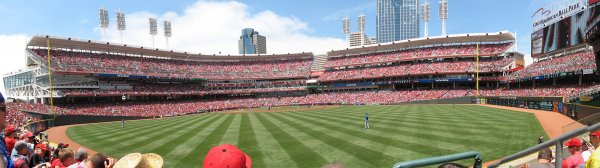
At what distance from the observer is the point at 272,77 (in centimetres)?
6900

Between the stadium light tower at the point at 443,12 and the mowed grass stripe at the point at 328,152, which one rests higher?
the stadium light tower at the point at 443,12

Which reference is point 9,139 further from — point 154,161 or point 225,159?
point 225,159

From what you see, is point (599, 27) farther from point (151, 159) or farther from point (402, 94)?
point (402, 94)

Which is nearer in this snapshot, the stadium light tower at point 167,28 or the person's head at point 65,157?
the person's head at point 65,157

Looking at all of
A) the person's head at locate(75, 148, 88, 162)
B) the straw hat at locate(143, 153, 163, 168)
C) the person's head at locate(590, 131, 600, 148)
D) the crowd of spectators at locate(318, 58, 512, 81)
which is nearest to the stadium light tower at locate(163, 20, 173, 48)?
the crowd of spectators at locate(318, 58, 512, 81)

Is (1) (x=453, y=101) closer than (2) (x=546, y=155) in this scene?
No

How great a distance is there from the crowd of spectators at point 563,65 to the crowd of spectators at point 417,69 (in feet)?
19.1

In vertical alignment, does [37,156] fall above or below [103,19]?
below

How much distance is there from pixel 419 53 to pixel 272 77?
38099 millimetres

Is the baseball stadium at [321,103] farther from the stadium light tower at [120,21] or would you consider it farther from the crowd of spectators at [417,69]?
the stadium light tower at [120,21]

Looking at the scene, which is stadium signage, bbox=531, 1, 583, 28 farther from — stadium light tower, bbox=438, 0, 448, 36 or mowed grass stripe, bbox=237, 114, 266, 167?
mowed grass stripe, bbox=237, 114, 266, 167

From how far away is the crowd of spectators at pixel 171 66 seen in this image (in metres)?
44.3

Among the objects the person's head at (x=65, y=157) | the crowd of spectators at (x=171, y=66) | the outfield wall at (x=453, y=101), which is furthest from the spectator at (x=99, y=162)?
the crowd of spectators at (x=171, y=66)

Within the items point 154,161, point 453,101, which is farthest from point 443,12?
point 154,161
